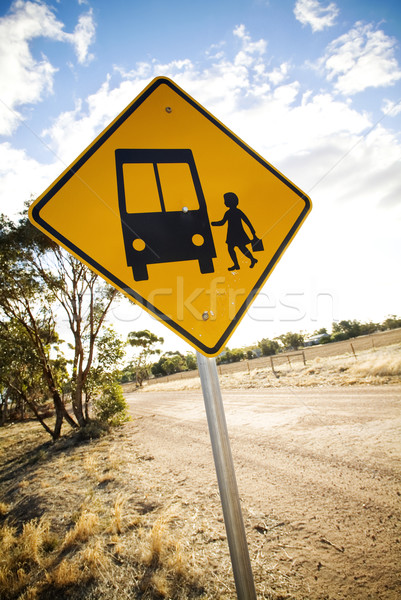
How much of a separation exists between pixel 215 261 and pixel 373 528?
3873 millimetres

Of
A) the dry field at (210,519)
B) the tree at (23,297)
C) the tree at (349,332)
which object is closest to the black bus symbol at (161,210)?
the dry field at (210,519)

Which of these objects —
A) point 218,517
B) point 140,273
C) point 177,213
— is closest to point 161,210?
point 177,213

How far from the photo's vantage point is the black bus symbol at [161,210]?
4.01 feet

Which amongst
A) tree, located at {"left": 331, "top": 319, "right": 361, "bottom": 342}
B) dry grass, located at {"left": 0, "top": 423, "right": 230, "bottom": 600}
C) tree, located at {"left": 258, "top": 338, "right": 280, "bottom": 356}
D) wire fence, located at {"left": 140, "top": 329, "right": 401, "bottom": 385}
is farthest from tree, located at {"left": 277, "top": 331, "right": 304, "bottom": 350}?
dry grass, located at {"left": 0, "top": 423, "right": 230, "bottom": 600}

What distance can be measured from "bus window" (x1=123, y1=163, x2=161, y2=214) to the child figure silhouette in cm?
33

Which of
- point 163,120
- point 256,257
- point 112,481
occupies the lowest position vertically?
point 112,481

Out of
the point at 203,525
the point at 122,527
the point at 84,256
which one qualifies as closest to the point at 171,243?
the point at 84,256

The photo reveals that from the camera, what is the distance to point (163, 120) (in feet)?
4.82

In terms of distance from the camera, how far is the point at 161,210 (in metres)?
1.29

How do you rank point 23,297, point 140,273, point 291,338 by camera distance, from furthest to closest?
point 291,338 → point 23,297 → point 140,273

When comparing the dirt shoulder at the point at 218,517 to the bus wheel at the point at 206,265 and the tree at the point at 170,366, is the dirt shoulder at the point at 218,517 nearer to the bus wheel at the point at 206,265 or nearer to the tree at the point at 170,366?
the bus wheel at the point at 206,265

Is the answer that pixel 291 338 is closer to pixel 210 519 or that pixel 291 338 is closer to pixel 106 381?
pixel 106 381

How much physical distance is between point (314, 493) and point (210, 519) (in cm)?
162

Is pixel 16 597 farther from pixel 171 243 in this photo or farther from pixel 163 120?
pixel 163 120
